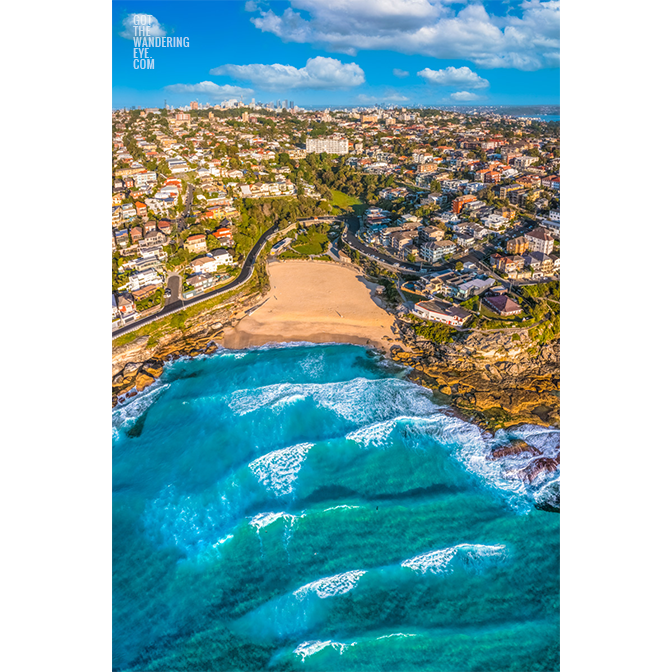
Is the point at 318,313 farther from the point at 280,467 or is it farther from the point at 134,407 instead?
the point at 280,467

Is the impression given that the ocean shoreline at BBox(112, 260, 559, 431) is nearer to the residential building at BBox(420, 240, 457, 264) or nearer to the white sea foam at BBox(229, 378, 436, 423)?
the white sea foam at BBox(229, 378, 436, 423)

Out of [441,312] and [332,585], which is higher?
[441,312]

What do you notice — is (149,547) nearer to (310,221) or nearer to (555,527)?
(555,527)

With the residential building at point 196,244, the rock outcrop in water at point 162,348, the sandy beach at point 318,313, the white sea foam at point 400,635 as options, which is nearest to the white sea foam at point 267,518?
the white sea foam at point 400,635

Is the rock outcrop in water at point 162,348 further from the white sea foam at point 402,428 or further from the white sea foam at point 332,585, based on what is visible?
the white sea foam at point 332,585

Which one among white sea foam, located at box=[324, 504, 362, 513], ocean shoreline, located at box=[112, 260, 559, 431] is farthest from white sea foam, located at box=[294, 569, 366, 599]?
ocean shoreline, located at box=[112, 260, 559, 431]

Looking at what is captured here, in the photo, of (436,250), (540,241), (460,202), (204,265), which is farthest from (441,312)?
(460,202)
